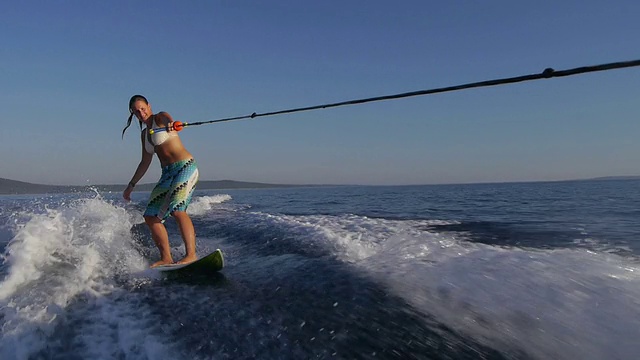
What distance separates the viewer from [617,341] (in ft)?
8.22

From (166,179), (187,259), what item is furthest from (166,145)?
(187,259)

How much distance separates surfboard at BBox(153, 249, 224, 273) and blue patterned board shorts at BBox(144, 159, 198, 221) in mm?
775

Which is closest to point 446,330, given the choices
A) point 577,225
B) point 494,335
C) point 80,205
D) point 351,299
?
point 494,335

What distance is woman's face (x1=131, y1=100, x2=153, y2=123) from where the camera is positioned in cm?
527

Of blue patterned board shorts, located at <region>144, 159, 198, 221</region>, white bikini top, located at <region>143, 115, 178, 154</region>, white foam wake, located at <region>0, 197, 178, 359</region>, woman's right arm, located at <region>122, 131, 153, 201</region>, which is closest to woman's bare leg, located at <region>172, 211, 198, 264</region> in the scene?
blue patterned board shorts, located at <region>144, 159, 198, 221</region>

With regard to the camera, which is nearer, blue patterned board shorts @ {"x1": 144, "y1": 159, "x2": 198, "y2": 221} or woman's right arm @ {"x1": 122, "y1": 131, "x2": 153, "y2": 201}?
blue patterned board shorts @ {"x1": 144, "y1": 159, "x2": 198, "y2": 221}

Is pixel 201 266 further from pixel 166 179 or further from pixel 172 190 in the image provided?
pixel 166 179

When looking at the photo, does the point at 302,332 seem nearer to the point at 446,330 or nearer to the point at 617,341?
the point at 446,330

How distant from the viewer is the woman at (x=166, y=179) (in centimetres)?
491

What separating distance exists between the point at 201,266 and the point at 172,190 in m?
1.16

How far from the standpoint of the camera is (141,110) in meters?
5.30

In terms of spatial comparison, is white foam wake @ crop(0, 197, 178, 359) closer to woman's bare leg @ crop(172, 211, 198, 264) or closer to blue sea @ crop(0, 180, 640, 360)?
blue sea @ crop(0, 180, 640, 360)

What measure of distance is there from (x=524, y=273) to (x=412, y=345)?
6.82 ft

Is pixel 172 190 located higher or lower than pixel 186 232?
higher
